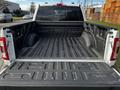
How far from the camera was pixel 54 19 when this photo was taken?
6.81 meters

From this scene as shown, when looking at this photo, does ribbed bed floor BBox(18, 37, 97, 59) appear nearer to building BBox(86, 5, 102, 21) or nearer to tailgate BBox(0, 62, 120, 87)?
tailgate BBox(0, 62, 120, 87)

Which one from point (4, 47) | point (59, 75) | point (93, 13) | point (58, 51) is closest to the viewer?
point (59, 75)

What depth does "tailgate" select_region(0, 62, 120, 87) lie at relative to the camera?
2.89m

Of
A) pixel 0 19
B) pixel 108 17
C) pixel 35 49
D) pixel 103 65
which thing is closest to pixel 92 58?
pixel 103 65

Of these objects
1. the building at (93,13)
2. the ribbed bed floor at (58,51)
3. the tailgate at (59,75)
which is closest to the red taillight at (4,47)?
the tailgate at (59,75)

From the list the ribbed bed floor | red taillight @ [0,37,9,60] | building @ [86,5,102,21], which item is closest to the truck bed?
the ribbed bed floor

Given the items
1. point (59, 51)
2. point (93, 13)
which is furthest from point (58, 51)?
point (93, 13)

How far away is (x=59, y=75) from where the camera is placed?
312 centimetres

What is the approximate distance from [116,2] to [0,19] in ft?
62.6

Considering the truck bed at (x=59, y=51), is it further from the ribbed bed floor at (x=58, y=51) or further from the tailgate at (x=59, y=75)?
the tailgate at (x=59, y=75)

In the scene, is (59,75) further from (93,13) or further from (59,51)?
(93,13)

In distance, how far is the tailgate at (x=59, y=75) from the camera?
2889 mm

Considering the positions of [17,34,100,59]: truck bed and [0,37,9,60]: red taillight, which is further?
[17,34,100,59]: truck bed

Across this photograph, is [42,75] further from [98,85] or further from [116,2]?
[116,2]
